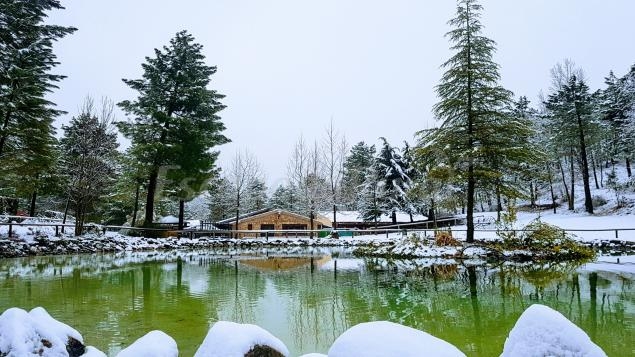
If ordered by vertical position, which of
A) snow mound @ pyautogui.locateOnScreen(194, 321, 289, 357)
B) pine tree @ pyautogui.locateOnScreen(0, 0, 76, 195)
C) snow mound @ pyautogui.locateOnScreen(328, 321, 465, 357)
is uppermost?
pine tree @ pyautogui.locateOnScreen(0, 0, 76, 195)

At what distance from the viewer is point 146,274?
14688mm

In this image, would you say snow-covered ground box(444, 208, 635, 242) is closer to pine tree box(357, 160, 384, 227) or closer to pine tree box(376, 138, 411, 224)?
pine tree box(376, 138, 411, 224)

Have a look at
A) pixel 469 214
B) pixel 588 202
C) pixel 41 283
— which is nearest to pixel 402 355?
pixel 41 283

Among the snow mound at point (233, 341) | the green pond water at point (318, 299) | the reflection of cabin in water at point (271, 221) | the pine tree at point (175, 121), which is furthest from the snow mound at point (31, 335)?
the reflection of cabin in water at point (271, 221)

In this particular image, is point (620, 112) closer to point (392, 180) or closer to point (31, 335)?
point (392, 180)

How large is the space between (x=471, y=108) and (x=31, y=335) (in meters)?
21.9

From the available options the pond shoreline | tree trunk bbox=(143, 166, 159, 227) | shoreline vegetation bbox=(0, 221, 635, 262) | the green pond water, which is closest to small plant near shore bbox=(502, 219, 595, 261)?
shoreline vegetation bbox=(0, 221, 635, 262)

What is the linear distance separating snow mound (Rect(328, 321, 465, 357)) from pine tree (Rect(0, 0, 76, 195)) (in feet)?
79.1

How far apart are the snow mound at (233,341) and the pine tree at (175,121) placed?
87.2 feet

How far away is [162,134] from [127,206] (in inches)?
559

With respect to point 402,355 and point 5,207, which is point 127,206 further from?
point 402,355

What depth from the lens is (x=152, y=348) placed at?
3.74 meters

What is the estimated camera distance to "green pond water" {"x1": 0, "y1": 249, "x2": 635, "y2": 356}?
6887mm

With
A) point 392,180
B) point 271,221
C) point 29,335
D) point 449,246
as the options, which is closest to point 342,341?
point 29,335
